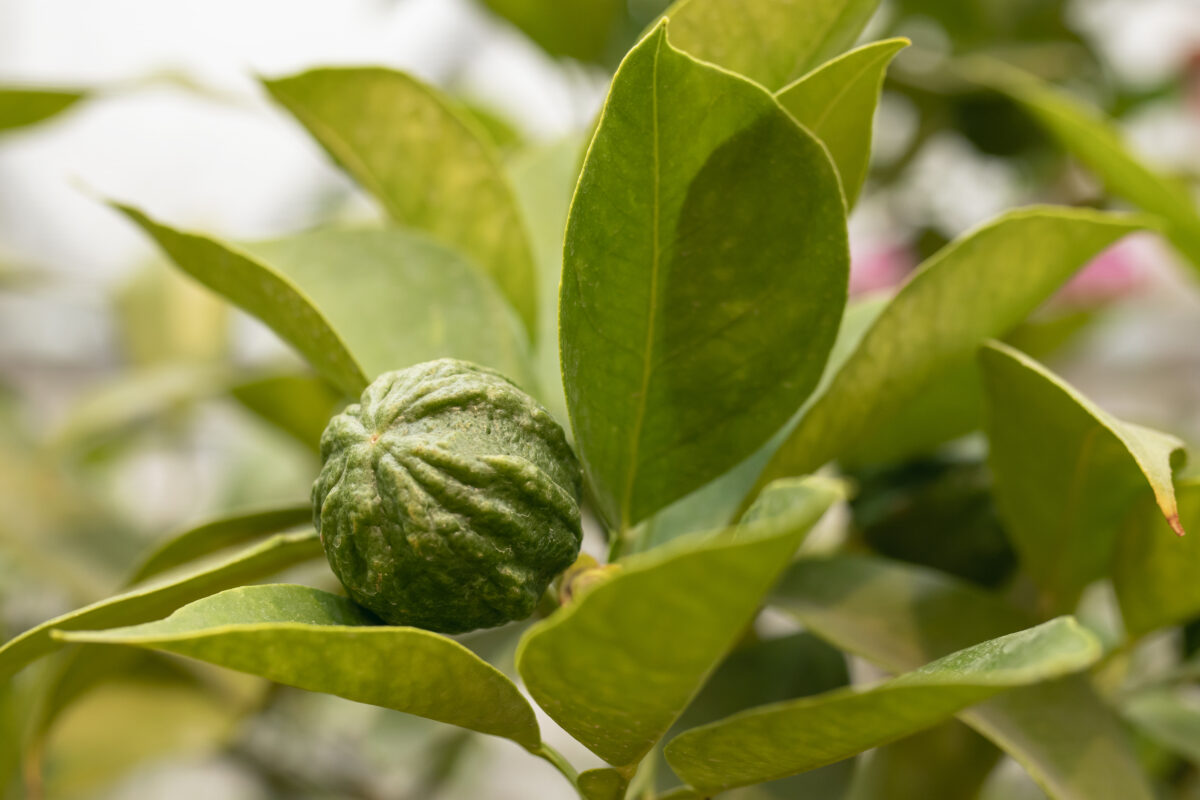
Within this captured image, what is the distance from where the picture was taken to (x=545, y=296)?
0.47 metres

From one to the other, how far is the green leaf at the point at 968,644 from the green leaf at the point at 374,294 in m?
0.16

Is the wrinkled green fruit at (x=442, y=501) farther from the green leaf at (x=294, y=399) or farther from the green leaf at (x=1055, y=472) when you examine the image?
the green leaf at (x=294, y=399)

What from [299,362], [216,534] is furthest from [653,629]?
[299,362]

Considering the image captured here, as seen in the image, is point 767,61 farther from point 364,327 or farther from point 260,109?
point 260,109

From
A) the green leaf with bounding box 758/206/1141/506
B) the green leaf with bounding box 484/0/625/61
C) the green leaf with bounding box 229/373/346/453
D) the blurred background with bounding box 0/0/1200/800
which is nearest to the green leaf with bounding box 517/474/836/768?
the green leaf with bounding box 758/206/1141/506

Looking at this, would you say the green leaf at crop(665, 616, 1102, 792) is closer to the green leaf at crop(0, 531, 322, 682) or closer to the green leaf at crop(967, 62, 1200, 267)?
the green leaf at crop(0, 531, 322, 682)

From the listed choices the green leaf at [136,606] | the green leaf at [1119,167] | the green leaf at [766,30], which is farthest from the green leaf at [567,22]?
the green leaf at [136,606]

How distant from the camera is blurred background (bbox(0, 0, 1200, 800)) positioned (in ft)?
2.12

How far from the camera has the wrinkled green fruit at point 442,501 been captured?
264mm

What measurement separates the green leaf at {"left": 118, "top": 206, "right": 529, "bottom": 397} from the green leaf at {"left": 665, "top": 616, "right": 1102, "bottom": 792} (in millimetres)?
169

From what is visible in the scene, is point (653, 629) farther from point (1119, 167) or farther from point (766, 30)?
point (1119, 167)

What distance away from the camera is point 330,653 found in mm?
227

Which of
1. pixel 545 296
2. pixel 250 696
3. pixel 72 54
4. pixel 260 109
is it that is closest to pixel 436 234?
pixel 545 296

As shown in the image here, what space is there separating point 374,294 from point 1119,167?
1.31ft
